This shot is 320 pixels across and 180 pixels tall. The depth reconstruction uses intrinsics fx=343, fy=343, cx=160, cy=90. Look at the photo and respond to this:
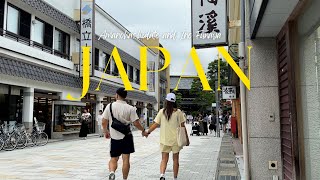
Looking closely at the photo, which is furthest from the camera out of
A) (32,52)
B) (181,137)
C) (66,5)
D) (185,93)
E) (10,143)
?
(185,93)

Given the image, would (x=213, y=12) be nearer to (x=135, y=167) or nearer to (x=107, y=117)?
(x=107, y=117)

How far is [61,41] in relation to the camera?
2212 centimetres

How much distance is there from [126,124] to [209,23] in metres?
3.04

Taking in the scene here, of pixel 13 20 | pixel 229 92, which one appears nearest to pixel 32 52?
pixel 13 20

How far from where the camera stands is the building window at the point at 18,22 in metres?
16.8

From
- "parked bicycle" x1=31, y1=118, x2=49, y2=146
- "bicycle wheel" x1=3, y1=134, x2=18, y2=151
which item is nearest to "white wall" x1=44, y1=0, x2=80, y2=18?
"parked bicycle" x1=31, y1=118, x2=49, y2=146

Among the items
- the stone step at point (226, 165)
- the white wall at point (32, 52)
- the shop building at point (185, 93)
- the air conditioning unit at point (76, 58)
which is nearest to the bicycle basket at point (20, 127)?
the white wall at point (32, 52)

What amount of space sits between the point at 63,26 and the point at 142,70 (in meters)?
17.0

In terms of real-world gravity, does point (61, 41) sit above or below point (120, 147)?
above

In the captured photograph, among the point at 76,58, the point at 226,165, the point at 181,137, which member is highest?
the point at 76,58

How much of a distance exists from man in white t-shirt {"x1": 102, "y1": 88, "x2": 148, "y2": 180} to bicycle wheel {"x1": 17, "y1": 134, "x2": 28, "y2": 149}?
10156 mm

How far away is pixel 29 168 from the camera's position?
949 centimetres

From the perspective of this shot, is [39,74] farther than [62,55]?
No

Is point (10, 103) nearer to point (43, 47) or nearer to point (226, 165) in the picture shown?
point (43, 47)
